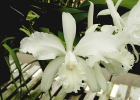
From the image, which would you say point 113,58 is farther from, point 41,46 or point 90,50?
point 41,46

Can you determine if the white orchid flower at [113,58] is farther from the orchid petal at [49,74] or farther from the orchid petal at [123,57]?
the orchid petal at [49,74]

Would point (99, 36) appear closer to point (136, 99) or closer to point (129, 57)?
point (129, 57)

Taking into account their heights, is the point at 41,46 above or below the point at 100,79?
above

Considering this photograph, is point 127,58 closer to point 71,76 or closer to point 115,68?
point 115,68

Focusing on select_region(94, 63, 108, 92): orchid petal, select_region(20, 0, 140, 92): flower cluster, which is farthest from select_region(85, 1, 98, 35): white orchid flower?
select_region(94, 63, 108, 92): orchid petal

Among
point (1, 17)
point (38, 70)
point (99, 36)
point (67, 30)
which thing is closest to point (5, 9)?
point (1, 17)

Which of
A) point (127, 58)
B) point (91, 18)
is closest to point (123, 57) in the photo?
point (127, 58)

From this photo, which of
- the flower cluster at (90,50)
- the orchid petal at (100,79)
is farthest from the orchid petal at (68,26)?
the orchid petal at (100,79)
